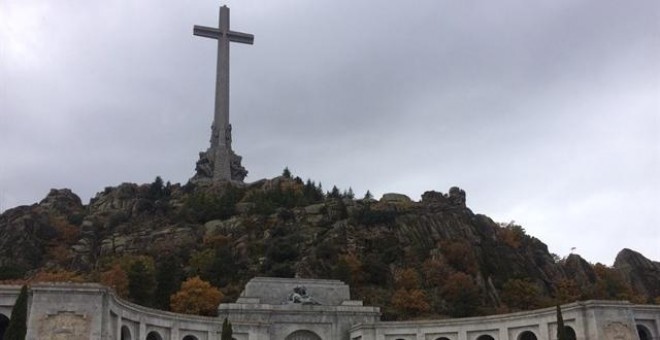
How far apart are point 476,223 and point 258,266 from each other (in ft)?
109

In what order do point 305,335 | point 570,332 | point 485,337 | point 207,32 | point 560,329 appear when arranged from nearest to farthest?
point 560,329 → point 570,332 → point 485,337 → point 305,335 → point 207,32

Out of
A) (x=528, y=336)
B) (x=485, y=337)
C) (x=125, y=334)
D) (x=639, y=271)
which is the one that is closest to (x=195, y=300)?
(x=125, y=334)

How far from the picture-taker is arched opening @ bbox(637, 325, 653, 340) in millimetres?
47328

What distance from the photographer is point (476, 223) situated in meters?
95.1

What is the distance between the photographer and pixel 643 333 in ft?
157

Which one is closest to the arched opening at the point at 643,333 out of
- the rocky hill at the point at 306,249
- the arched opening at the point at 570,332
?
the arched opening at the point at 570,332

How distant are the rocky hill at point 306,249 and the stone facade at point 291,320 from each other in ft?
39.7

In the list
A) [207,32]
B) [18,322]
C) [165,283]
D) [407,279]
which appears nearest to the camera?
[18,322]

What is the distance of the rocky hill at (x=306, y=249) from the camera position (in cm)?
7269

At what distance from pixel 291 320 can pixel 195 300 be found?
1190 cm

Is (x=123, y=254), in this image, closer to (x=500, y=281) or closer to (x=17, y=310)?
(x=500, y=281)

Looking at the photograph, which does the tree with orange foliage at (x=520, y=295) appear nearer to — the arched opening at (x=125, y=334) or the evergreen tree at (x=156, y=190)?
the arched opening at (x=125, y=334)

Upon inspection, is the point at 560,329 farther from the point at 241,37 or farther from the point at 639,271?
the point at 241,37

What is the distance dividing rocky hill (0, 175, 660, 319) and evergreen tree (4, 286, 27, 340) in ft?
97.4
